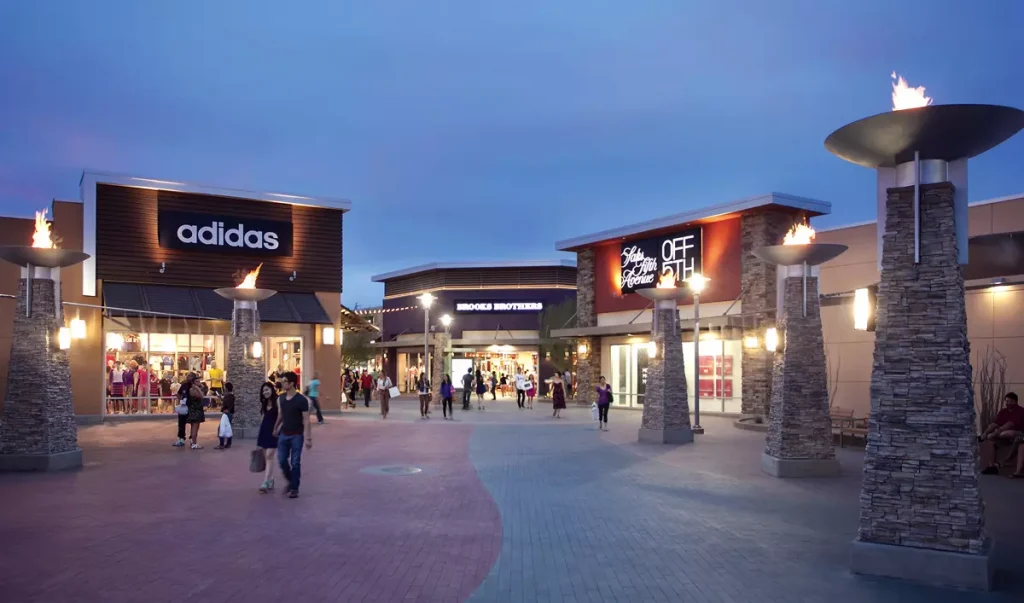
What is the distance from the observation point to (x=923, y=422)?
300 inches

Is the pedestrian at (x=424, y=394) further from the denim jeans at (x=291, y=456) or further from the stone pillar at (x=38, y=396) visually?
the denim jeans at (x=291, y=456)

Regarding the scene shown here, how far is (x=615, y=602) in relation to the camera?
677 centimetres

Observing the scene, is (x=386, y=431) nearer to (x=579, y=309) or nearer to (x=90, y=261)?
(x=90, y=261)

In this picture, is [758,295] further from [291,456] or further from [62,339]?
[62,339]

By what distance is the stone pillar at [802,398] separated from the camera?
45.5 feet

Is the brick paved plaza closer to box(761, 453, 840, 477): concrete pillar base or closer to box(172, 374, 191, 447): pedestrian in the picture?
box(761, 453, 840, 477): concrete pillar base

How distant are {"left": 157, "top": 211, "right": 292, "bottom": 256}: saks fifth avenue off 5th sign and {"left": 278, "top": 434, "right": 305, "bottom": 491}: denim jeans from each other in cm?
1954

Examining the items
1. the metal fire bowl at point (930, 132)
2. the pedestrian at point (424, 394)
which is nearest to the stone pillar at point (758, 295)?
the pedestrian at point (424, 394)

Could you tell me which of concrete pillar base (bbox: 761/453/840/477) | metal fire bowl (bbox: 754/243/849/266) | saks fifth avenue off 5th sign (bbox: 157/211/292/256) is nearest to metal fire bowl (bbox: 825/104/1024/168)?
metal fire bowl (bbox: 754/243/849/266)

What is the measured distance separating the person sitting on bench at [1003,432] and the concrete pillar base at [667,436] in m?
6.72

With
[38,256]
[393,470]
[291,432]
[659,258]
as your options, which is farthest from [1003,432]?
[659,258]

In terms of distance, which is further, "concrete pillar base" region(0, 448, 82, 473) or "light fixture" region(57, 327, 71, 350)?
"light fixture" region(57, 327, 71, 350)

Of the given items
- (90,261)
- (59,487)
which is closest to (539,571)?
(59,487)

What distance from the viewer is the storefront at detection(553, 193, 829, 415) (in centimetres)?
2802
